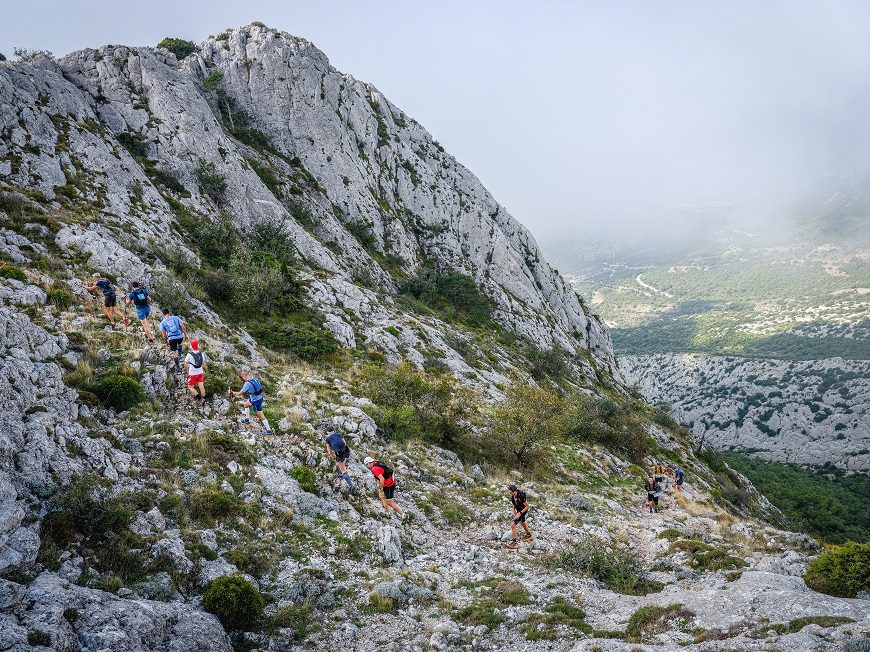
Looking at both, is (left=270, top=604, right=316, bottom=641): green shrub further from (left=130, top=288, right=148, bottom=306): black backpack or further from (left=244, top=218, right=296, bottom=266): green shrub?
(left=244, top=218, right=296, bottom=266): green shrub

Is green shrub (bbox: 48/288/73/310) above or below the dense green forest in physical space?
above

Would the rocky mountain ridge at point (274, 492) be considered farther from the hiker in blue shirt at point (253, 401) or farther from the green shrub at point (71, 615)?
the hiker in blue shirt at point (253, 401)

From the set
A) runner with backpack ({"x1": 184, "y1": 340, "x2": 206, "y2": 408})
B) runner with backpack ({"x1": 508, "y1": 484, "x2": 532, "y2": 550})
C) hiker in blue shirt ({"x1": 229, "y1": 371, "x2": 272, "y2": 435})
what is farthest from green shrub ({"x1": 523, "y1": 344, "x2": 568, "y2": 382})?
runner with backpack ({"x1": 184, "y1": 340, "x2": 206, "y2": 408})

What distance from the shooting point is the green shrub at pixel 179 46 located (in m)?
67.8

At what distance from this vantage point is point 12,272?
1659 centimetres

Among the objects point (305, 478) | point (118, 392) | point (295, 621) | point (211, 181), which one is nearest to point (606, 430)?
point (305, 478)

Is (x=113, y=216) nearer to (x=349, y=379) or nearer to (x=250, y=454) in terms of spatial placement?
(x=349, y=379)

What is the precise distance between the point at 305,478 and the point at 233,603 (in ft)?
17.6

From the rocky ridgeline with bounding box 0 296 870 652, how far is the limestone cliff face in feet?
50.8

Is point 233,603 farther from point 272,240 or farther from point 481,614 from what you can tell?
point 272,240

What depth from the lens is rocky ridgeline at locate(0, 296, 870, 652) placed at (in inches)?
288

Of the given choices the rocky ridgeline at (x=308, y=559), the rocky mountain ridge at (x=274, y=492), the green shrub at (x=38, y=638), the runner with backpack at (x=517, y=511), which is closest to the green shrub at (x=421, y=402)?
the rocky mountain ridge at (x=274, y=492)

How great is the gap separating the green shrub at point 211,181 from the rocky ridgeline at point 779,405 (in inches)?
4090

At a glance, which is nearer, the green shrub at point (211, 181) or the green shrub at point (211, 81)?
the green shrub at point (211, 181)
